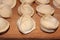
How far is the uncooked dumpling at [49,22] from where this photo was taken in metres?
1.10

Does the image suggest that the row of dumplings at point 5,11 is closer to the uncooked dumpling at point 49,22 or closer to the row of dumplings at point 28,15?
the row of dumplings at point 28,15

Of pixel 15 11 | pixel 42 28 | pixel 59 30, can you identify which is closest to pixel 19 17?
pixel 15 11

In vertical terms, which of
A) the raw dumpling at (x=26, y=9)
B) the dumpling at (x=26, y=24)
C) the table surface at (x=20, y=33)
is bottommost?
the table surface at (x=20, y=33)

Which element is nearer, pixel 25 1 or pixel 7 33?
pixel 7 33

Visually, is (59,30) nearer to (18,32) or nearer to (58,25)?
(58,25)

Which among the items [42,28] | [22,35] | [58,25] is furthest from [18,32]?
[58,25]

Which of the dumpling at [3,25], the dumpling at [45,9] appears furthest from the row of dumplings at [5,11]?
the dumpling at [45,9]

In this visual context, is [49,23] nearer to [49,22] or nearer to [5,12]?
[49,22]

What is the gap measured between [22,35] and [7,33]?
3.8 inches

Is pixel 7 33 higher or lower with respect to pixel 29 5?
lower

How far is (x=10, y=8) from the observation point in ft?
3.98

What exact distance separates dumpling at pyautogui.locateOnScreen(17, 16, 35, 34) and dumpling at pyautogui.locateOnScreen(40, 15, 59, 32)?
67 mm

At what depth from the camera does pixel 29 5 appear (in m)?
1.25

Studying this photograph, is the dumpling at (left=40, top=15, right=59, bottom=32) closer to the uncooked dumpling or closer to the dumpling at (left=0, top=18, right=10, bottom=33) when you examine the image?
the uncooked dumpling
